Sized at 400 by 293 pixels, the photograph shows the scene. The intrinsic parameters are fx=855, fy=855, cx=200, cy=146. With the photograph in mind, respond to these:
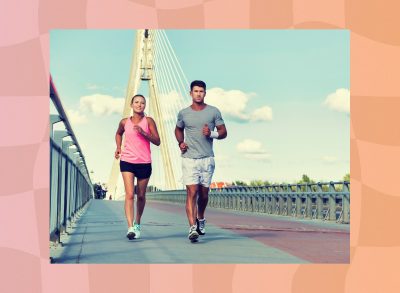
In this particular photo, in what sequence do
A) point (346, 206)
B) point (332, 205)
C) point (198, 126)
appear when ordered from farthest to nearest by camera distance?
point (332, 205) → point (346, 206) → point (198, 126)

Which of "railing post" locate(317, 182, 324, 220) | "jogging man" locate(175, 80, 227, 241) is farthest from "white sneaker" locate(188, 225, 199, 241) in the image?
"railing post" locate(317, 182, 324, 220)

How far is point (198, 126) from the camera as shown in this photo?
841 centimetres

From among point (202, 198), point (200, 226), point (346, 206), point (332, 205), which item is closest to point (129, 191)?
point (202, 198)

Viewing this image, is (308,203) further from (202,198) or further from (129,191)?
(129,191)

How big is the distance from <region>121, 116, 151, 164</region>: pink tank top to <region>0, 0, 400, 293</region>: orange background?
182 cm

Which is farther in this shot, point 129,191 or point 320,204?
point 320,204

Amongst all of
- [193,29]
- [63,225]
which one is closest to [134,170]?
[63,225]

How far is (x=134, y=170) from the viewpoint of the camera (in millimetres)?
8672

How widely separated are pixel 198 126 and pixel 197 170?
0.45 meters

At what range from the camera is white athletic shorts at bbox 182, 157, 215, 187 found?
8.50 metres
